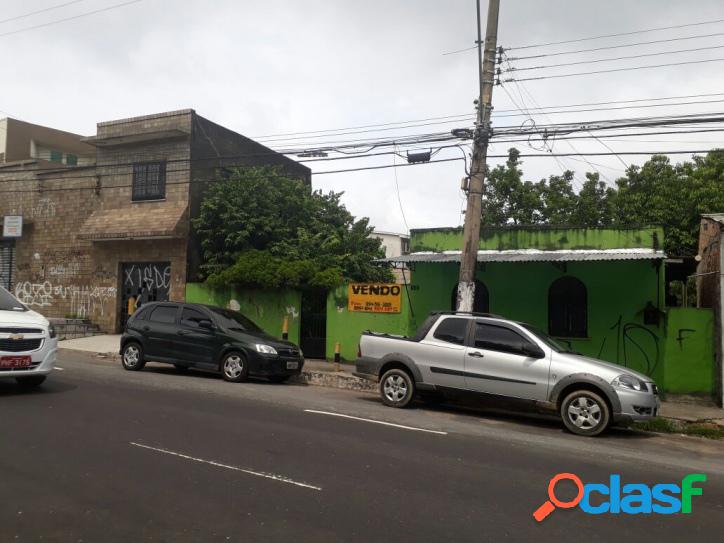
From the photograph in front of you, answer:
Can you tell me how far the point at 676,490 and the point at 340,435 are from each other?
3.71m

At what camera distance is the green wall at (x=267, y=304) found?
54.2 ft

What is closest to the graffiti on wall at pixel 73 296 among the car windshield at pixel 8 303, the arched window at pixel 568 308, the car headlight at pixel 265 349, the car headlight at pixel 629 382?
the car headlight at pixel 265 349

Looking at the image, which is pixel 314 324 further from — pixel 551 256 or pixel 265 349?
pixel 551 256

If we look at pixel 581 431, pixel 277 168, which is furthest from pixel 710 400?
pixel 277 168

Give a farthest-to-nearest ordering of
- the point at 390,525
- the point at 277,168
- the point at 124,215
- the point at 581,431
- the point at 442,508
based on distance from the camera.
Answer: the point at 277,168
the point at 124,215
the point at 581,431
the point at 442,508
the point at 390,525

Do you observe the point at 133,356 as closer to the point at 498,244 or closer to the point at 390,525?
the point at 498,244

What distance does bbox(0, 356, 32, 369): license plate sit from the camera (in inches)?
333

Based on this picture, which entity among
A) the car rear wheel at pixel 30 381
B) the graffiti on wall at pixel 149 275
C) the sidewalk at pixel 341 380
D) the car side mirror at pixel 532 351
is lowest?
the sidewalk at pixel 341 380

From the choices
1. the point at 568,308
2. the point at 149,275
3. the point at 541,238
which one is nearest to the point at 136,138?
the point at 149,275

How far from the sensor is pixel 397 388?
392 inches

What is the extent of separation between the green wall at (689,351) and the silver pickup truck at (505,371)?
4.38 meters

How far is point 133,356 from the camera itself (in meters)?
12.9

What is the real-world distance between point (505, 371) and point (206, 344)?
A: 627cm

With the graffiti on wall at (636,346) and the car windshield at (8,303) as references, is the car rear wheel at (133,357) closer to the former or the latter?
the car windshield at (8,303)
